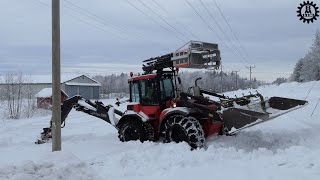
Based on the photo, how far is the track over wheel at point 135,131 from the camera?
1309 centimetres

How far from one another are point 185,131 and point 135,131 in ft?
7.27

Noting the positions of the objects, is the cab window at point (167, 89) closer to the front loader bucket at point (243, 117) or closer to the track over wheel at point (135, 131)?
the track over wheel at point (135, 131)

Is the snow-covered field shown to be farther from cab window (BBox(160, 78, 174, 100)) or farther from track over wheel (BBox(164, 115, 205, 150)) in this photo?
cab window (BBox(160, 78, 174, 100))

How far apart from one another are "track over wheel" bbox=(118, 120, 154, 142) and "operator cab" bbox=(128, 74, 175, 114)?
0.55 meters

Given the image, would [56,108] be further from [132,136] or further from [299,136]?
[299,136]

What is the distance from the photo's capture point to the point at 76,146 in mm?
13070

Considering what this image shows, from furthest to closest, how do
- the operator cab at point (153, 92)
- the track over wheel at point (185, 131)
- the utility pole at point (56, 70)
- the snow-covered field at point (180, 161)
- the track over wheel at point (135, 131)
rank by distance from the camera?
the operator cab at point (153, 92) → the track over wheel at point (135, 131) → the track over wheel at point (185, 131) → the utility pole at point (56, 70) → the snow-covered field at point (180, 161)

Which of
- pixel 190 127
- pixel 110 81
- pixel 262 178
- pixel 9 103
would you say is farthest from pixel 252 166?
pixel 110 81

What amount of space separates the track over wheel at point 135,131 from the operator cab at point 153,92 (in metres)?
0.55

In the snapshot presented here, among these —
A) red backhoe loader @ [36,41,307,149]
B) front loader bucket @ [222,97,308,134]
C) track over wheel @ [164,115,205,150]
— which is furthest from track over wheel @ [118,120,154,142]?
front loader bucket @ [222,97,308,134]

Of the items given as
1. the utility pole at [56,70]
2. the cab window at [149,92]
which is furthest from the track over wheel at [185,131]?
the utility pole at [56,70]

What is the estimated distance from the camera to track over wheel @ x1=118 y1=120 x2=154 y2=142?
13.1 metres

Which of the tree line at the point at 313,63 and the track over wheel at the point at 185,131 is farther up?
the tree line at the point at 313,63

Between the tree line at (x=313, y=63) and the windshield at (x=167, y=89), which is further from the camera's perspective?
the tree line at (x=313, y=63)
